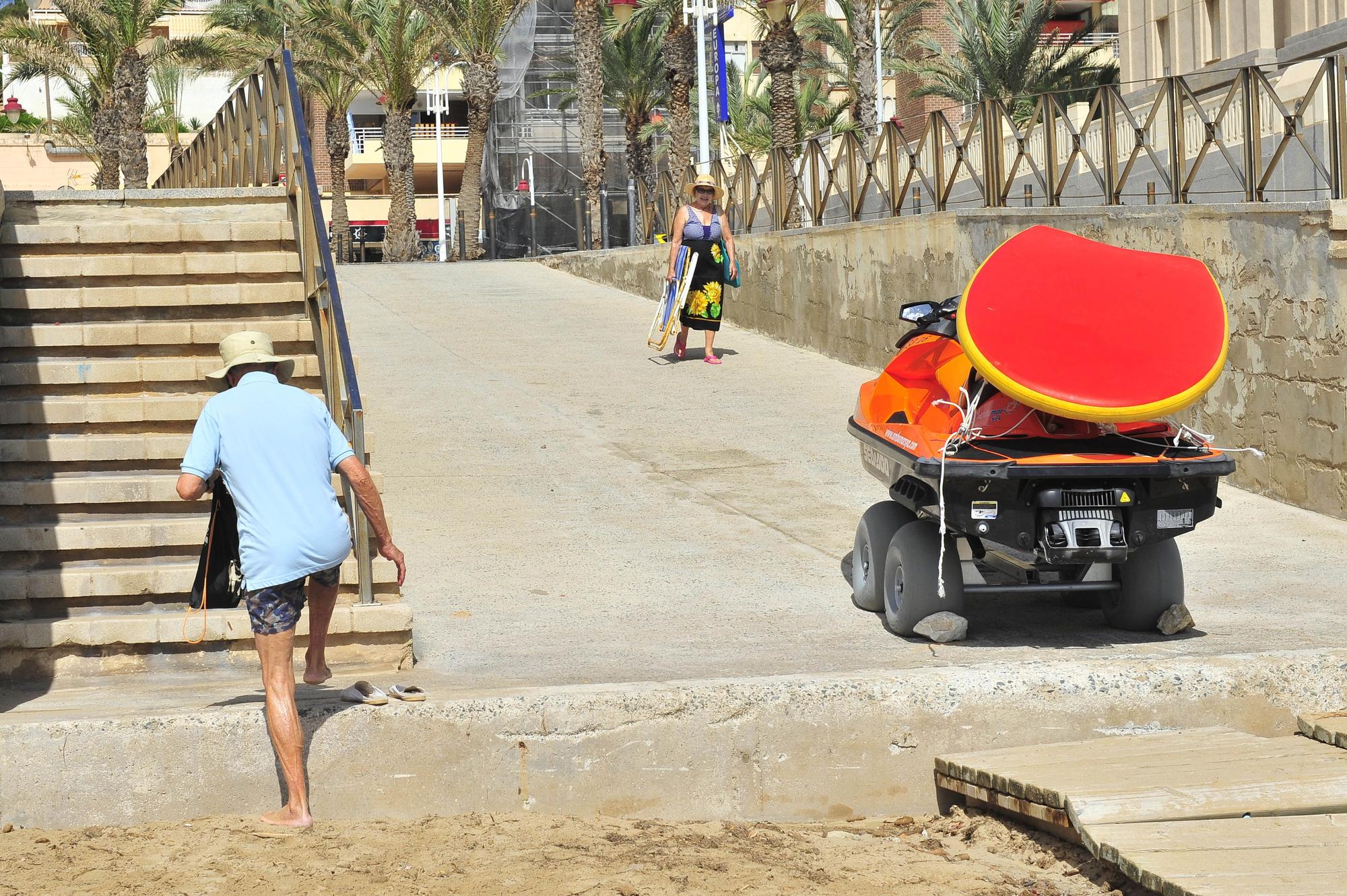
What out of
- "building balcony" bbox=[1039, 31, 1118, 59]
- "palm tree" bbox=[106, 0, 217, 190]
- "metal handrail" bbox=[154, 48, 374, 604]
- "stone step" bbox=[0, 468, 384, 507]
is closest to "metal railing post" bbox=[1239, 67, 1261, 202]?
"metal handrail" bbox=[154, 48, 374, 604]

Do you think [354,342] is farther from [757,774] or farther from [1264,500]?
[757,774]

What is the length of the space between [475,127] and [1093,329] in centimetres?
3148

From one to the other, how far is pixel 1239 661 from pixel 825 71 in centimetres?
4177

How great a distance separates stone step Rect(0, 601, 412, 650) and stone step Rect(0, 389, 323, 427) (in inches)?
75.4

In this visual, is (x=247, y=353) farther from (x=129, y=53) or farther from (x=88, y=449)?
(x=129, y=53)

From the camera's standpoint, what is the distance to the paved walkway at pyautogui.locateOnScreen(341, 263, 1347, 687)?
6.23m

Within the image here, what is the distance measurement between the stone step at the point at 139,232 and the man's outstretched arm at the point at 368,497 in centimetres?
483

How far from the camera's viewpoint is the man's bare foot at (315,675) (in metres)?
5.41

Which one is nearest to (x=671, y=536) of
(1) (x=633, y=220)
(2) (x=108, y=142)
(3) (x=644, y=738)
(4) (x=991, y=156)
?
(3) (x=644, y=738)

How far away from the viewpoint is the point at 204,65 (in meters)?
43.2

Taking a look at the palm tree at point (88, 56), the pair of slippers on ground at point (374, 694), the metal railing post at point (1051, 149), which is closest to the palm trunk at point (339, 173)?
the palm tree at point (88, 56)

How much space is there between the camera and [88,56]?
3825cm

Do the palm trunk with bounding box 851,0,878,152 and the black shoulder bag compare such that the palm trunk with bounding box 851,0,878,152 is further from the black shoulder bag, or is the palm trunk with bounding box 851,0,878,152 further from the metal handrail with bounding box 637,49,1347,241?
the black shoulder bag

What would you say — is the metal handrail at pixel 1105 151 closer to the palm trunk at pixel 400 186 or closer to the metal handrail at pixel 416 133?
the palm trunk at pixel 400 186
